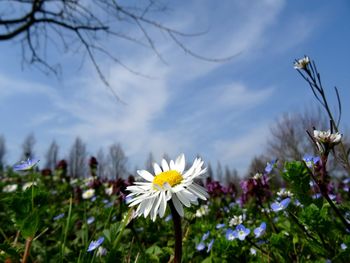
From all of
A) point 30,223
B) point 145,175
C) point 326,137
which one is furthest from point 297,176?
point 30,223

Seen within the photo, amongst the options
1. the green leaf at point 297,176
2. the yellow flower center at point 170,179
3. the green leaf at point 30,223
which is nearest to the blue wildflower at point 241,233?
the green leaf at point 297,176

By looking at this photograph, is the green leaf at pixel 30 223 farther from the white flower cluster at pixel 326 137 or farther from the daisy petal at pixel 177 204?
the white flower cluster at pixel 326 137

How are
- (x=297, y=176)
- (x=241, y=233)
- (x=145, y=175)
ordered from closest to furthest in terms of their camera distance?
(x=297, y=176)
(x=145, y=175)
(x=241, y=233)

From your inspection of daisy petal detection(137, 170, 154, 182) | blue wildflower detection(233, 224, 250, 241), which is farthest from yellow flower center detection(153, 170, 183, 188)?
blue wildflower detection(233, 224, 250, 241)

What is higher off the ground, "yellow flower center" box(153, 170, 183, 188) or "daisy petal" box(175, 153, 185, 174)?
"daisy petal" box(175, 153, 185, 174)

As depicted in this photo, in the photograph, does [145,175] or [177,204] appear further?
[145,175]

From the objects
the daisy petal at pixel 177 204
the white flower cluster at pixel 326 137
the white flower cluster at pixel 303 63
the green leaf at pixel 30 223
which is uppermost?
the white flower cluster at pixel 303 63

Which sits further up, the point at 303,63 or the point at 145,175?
the point at 303,63

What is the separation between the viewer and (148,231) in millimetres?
2510

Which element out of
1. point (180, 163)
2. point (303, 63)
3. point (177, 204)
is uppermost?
point (303, 63)

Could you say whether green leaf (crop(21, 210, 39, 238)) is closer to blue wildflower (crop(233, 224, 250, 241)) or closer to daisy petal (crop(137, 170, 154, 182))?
daisy petal (crop(137, 170, 154, 182))

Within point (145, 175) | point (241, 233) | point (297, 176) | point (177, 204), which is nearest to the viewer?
point (177, 204)

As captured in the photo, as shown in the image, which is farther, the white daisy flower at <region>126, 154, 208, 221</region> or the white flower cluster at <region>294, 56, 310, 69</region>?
the white flower cluster at <region>294, 56, 310, 69</region>

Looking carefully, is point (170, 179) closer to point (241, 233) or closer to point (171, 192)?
point (171, 192)
